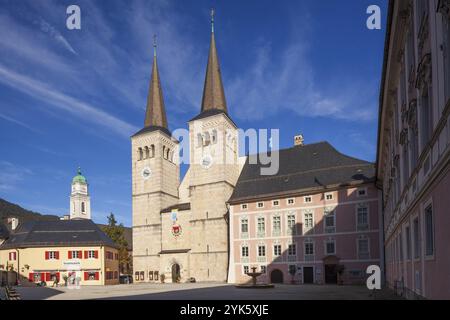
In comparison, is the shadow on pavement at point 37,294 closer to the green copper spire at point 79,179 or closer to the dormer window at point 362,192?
the dormer window at point 362,192

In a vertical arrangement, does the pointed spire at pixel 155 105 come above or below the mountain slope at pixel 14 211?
above

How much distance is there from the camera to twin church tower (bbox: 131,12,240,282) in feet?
183

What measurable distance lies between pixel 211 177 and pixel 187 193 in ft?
29.9

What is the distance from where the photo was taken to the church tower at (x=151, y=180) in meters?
60.9

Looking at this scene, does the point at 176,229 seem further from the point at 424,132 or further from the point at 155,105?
the point at 424,132

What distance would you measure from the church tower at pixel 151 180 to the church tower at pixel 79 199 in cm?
5913

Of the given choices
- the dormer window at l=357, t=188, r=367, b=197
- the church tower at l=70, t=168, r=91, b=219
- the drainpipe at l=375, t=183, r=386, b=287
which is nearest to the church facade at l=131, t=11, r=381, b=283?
the dormer window at l=357, t=188, r=367, b=197

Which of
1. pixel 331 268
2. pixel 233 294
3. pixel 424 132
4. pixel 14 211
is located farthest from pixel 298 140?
pixel 14 211

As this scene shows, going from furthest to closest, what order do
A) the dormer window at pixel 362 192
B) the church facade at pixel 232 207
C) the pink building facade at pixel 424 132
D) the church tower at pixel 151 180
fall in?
the church tower at pixel 151 180, the church facade at pixel 232 207, the dormer window at pixel 362 192, the pink building facade at pixel 424 132

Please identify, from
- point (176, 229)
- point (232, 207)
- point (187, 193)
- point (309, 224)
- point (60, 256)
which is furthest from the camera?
point (187, 193)

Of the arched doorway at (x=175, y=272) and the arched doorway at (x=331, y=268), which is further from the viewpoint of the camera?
the arched doorway at (x=175, y=272)

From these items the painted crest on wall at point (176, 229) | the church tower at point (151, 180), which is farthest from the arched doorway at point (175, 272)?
the painted crest on wall at point (176, 229)

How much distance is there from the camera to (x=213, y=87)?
207 ft
